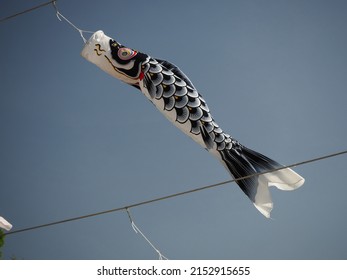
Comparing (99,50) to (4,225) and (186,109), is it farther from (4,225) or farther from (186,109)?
(4,225)

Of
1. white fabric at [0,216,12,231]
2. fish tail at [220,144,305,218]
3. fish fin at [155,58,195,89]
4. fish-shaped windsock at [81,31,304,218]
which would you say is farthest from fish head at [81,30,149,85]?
white fabric at [0,216,12,231]

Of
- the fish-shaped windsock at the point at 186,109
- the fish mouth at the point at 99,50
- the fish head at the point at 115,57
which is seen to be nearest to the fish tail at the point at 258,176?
the fish-shaped windsock at the point at 186,109

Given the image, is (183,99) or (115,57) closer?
(183,99)

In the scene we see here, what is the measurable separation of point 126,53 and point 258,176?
44.9 inches

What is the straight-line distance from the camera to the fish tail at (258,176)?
2.27 meters

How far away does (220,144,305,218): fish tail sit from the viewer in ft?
7.45

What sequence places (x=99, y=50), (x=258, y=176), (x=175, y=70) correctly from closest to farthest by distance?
(x=258, y=176) → (x=175, y=70) → (x=99, y=50)

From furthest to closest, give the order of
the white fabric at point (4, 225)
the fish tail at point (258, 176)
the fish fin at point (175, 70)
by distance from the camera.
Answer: the white fabric at point (4, 225) → the fish fin at point (175, 70) → the fish tail at point (258, 176)

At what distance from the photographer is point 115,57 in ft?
9.08

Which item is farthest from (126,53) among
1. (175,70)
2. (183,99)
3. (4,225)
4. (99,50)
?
(4,225)

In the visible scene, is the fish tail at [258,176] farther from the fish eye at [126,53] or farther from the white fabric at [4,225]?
the white fabric at [4,225]

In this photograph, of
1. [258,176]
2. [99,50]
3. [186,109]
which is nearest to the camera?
[258,176]

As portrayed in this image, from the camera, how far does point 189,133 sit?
8.26 feet
